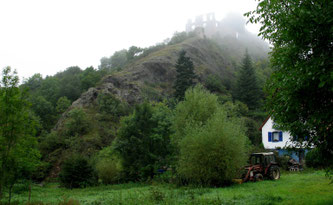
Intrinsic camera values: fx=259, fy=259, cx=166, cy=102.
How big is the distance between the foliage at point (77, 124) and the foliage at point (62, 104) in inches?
518

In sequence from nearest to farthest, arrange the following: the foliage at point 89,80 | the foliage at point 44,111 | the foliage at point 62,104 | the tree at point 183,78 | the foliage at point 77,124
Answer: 1. the foliage at point 77,124
2. the foliage at point 44,111
3. the foliage at point 62,104
4. the tree at point 183,78
5. the foliage at point 89,80


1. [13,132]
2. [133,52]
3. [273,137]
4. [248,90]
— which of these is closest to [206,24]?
[133,52]

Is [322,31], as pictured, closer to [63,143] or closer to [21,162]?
[21,162]

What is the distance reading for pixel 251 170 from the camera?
17188 mm

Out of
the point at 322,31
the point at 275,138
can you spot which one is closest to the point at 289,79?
the point at 322,31

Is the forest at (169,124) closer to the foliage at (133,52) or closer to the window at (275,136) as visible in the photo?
the window at (275,136)

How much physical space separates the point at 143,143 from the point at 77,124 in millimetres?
18561

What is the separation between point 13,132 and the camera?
372 inches

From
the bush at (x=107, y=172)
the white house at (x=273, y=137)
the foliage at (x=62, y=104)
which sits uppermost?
the foliage at (x=62, y=104)

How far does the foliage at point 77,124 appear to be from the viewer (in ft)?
124

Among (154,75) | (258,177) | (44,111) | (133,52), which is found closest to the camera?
(258,177)

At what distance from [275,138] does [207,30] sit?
127518mm

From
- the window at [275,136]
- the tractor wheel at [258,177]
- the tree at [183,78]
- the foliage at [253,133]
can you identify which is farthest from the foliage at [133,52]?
the tractor wheel at [258,177]

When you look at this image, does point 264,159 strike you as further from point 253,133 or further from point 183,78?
point 183,78
